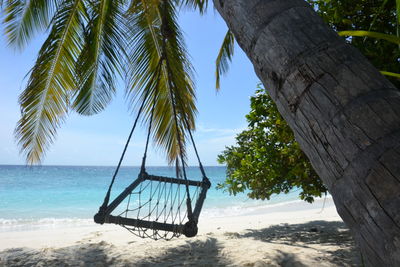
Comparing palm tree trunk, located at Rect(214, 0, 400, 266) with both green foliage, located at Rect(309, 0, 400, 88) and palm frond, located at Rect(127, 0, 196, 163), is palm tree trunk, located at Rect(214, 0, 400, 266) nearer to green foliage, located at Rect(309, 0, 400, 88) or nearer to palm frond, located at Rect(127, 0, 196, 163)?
green foliage, located at Rect(309, 0, 400, 88)

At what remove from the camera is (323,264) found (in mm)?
2566

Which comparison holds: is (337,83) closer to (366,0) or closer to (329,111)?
(329,111)

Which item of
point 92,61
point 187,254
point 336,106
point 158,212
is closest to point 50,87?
point 92,61

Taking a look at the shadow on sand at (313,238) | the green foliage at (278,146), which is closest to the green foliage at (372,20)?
the green foliage at (278,146)

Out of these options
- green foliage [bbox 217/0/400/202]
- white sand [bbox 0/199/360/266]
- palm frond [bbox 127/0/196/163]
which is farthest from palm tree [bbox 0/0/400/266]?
palm frond [bbox 127/0/196/163]

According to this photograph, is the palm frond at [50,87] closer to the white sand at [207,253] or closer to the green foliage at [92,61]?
the green foliage at [92,61]

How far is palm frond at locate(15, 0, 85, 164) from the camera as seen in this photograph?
3668 mm

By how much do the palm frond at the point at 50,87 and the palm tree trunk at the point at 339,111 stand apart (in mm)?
3581

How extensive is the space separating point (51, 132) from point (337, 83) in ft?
12.5

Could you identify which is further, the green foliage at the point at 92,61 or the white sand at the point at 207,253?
the green foliage at the point at 92,61

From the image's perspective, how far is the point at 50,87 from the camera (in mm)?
3760

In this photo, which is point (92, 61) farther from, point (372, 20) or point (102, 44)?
point (372, 20)

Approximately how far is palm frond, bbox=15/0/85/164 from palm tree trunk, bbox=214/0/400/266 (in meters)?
3.58

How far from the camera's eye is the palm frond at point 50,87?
144 inches
